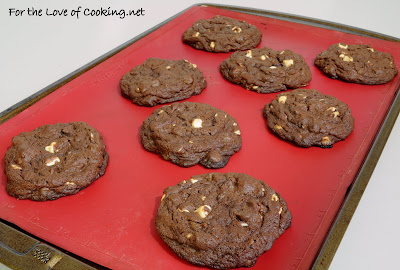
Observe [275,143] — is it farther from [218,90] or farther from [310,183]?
[218,90]

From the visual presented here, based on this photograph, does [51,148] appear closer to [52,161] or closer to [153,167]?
[52,161]

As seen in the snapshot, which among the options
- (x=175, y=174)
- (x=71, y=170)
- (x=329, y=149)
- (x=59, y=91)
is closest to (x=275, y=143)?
(x=329, y=149)

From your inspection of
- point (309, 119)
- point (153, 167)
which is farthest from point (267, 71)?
point (153, 167)

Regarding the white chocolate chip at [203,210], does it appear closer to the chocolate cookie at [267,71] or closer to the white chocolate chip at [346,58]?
the chocolate cookie at [267,71]

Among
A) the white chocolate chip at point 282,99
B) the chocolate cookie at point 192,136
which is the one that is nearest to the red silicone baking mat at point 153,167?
the chocolate cookie at point 192,136

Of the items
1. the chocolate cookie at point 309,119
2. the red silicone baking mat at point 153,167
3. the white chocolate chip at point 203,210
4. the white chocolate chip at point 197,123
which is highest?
the chocolate cookie at point 309,119

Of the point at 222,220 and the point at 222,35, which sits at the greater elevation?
the point at 222,35
